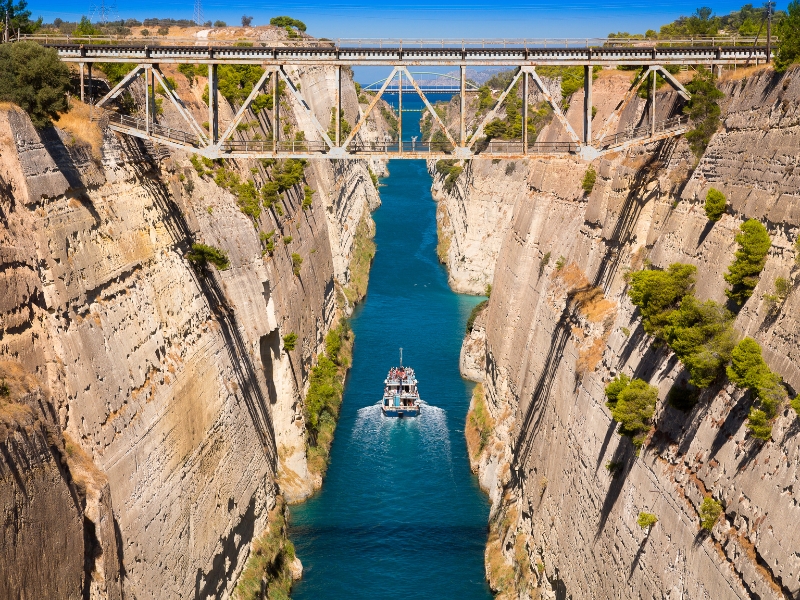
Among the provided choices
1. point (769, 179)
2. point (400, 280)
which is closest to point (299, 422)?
point (769, 179)

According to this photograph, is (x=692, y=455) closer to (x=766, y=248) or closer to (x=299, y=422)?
(x=766, y=248)

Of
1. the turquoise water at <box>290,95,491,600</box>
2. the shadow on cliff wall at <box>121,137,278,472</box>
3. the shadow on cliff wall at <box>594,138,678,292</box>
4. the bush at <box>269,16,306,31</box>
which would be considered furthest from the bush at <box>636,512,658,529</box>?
the bush at <box>269,16,306,31</box>

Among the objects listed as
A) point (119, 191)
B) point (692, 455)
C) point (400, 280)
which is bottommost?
point (400, 280)

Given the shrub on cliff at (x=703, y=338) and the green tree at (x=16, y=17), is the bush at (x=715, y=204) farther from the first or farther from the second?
the green tree at (x=16, y=17)

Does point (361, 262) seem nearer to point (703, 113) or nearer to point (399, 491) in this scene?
point (399, 491)

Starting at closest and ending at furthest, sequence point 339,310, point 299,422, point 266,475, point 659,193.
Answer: point 659,193, point 266,475, point 299,422, point 339,310

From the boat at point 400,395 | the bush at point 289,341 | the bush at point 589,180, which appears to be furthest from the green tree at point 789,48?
the boat at point 400,395

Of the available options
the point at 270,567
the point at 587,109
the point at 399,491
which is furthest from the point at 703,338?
the point at 399,491
